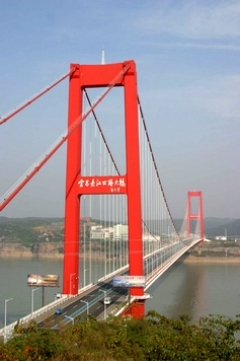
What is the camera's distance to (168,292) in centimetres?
988

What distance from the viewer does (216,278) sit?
1310cm

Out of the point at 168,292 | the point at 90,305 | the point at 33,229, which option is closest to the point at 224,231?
the point at 168,292

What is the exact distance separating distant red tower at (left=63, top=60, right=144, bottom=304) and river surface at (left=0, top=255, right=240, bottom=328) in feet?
A: 2.77

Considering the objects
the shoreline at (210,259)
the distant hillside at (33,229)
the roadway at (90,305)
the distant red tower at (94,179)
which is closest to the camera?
the roadway at (90,305)

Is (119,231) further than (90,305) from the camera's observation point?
Yes

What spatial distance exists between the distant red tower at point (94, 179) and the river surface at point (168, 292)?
2.77ft

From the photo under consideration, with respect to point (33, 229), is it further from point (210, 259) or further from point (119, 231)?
point (210, 259)

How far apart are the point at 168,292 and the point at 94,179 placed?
369cm

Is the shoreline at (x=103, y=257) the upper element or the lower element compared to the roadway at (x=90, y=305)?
upper

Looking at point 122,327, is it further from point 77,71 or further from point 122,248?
point 122,248

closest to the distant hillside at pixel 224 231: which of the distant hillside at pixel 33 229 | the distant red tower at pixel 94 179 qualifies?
A: the distant hillside at pixel 33 229

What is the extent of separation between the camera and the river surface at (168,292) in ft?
24.3

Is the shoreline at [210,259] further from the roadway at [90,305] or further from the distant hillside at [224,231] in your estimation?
the distant hillside at [224,231]

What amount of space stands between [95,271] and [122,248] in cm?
87
